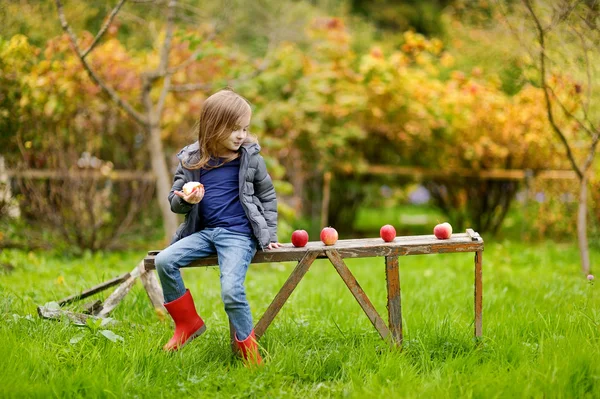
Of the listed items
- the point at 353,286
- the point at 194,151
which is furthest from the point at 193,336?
the point at 194,151

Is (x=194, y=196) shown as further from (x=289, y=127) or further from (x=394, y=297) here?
(x=289, y=127)

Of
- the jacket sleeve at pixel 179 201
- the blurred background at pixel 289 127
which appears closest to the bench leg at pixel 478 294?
the jacket sleeve at pixel 179 201

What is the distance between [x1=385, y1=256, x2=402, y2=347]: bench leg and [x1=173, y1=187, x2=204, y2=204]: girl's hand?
1088 millimetres

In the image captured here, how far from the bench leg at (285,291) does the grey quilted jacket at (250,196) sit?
0.23m

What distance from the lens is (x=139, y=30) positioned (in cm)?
1019

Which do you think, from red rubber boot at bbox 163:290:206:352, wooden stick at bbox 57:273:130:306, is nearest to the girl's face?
red rubber boot at bbox 163:290:206:352

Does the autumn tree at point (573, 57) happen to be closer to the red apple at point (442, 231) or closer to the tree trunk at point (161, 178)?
the red apple at point (442, 231)

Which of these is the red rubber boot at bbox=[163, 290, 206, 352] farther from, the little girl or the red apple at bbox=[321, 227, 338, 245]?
the red apple at bbox=[321, 227, 338, 245]

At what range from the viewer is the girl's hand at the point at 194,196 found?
3.35m

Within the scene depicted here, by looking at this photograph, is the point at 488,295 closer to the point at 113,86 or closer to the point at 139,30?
the point at 113,86

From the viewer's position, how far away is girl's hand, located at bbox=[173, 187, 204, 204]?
335 cm

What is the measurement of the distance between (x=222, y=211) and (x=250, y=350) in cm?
78

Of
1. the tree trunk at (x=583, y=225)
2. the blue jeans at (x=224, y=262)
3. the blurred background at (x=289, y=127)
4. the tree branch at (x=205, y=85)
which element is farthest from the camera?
the blurred background at (x=289, y=127)

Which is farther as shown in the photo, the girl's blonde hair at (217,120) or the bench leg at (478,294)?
the bench leg at (478,294)
